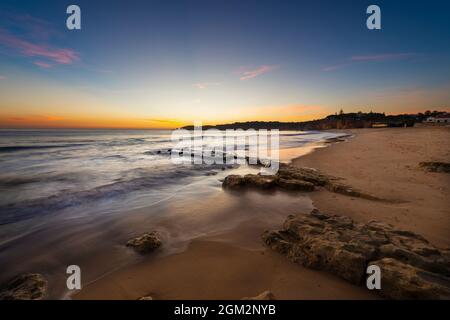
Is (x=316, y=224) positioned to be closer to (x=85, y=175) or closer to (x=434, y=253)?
(x=434, y=253)

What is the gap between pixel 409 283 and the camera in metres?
2.50

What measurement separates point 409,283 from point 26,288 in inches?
207

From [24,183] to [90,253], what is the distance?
9.61m

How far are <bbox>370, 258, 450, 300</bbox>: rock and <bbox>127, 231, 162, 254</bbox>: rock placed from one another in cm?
375

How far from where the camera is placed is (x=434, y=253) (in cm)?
306

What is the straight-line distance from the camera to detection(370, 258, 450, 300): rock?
238 centimetres

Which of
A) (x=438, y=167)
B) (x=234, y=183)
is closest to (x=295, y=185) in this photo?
(x=234, y=183)

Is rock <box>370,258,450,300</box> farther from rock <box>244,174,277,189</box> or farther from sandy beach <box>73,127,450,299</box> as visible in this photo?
rock <box>244,174,277,189</box>

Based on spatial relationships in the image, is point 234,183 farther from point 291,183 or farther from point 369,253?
point 369,253

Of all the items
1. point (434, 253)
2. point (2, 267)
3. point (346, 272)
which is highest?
point (434, 253)

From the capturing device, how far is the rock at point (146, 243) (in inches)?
162

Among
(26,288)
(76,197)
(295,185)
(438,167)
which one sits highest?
(438,167)

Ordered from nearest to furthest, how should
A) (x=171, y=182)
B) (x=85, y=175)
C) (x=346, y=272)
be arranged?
(x=346, y=272) → (x=171, y=182) → (x=85, y=175)
